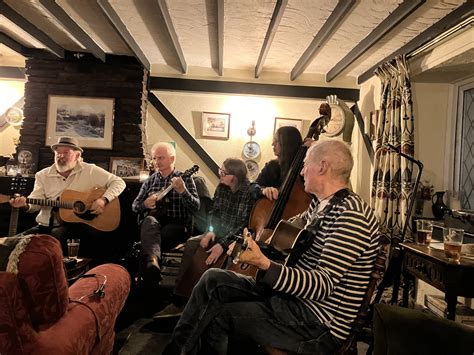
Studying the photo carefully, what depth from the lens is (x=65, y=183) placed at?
3916 mm

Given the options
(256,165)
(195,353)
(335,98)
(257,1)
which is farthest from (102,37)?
(195,353)

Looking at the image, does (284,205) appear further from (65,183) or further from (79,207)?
(65,183)

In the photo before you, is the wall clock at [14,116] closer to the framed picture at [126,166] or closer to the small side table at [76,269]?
the framed picture at [126,166]

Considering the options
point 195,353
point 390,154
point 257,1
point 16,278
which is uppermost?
point 257,1

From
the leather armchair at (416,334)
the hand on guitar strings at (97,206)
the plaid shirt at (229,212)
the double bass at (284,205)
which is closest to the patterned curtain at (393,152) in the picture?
the double bass at (284,205)

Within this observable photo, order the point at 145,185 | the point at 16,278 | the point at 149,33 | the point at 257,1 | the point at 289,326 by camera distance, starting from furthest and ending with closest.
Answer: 1. the point at 149,33
2. the point at 145,185
3. the point at 257,1
4. the point at 289,326
5. the point at 16,278

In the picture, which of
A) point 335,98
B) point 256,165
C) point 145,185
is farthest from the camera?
point 256,165

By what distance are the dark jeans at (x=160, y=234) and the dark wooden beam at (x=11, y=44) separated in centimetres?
277

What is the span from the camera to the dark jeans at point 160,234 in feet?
11.0

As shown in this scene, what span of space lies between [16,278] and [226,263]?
1686 mm

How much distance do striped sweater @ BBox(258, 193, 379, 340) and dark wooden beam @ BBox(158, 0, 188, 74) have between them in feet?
7.95

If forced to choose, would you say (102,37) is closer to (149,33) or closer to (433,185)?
(149,33)

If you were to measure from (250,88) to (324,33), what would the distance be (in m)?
1.92

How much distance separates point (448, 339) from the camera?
1220mm
